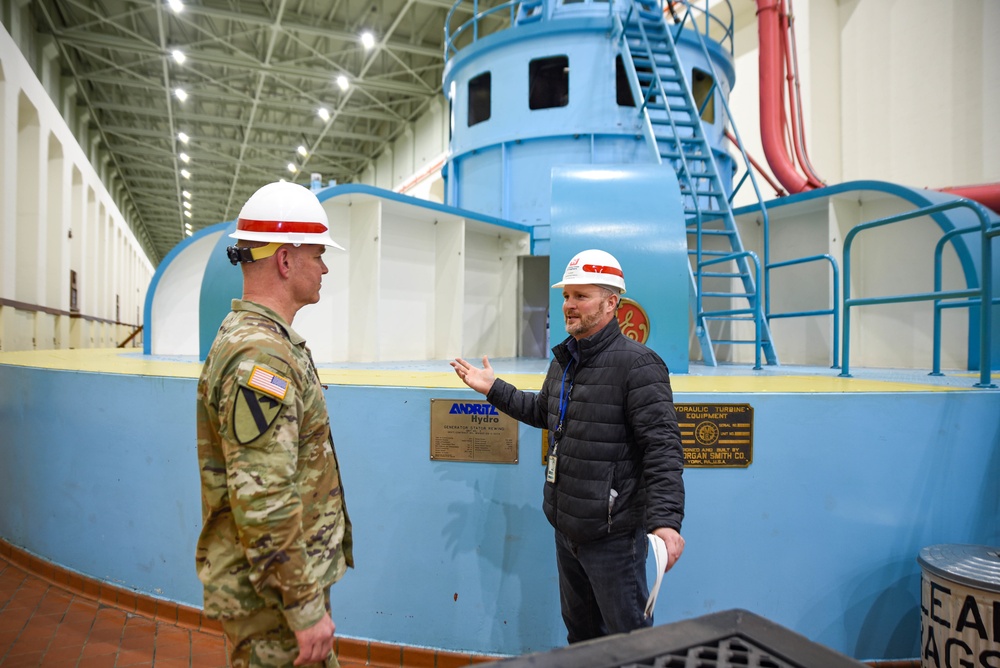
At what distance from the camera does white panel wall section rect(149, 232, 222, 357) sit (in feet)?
23.4

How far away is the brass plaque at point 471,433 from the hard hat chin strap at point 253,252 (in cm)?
173

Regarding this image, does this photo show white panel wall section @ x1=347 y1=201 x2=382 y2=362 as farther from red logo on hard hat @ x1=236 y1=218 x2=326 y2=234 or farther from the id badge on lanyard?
red logo on hard hat @ x1=236 y1=218 x2=326 y2=234

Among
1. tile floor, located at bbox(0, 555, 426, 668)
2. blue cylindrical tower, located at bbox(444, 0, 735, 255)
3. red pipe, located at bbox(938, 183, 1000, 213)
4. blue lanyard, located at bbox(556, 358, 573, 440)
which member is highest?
blue cylindrical tower, located at bbox(444, 0, 735, 255)

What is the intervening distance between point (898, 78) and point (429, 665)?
9.77 m

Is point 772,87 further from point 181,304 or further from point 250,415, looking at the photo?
point 250,415

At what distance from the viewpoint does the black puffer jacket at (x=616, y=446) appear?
6.88ft

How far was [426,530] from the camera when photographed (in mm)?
3348

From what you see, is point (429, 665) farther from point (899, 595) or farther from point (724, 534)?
point (899, 595)

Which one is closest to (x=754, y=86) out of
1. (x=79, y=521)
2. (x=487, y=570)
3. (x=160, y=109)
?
(x=487, y=570)

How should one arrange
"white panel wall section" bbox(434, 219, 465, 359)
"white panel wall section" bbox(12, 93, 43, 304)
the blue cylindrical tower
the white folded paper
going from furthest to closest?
"white panel wall section" bbox(12, 93, 43, 304) → the blue cylindrical tower → "white panel wall section" bbox(434, 219, 465, 359) → the white folded paper

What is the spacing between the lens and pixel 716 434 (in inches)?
124

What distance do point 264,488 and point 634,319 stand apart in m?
3.41

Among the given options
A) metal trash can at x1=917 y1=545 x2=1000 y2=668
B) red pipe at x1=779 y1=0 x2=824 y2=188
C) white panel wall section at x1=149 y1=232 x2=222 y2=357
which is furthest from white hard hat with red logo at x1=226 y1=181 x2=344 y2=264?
red pipe at x1=779 y1=0 x2=824 y2=188

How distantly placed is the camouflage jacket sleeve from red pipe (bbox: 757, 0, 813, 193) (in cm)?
843
